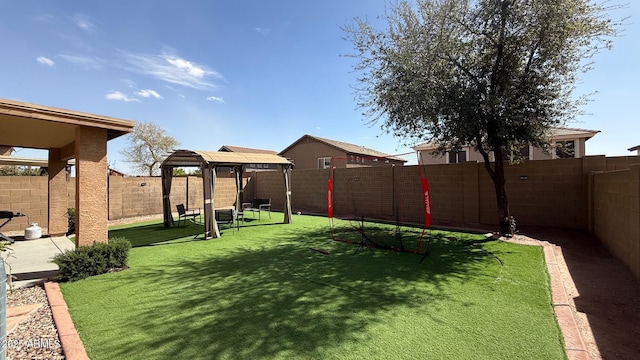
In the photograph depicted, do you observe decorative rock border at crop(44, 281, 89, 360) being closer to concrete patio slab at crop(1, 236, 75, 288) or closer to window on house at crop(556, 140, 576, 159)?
concrete patio slab at crop(1, 236, 75, 288)

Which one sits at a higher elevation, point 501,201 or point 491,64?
point 491,64

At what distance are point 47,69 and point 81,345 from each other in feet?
30.6

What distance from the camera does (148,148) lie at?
32062 millimetres

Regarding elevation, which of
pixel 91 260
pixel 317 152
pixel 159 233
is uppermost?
pixel 317 152

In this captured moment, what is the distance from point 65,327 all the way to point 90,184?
259cm

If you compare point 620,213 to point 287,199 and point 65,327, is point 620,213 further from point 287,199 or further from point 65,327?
point 287,199

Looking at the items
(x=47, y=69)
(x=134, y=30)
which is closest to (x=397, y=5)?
(x=134, y=30)

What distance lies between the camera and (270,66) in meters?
11.6

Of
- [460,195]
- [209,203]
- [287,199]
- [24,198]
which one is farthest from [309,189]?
[24,198]

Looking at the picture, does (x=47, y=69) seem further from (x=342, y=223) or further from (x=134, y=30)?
(x=342, y=223)

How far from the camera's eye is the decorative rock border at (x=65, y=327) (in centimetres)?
262

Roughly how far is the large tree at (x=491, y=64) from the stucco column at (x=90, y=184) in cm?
622

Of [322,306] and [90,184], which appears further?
[90,184]

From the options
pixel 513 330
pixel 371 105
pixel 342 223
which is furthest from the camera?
pixel 342 223
